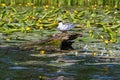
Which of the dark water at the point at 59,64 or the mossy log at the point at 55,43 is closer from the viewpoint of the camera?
the dark water at the point at 59,64

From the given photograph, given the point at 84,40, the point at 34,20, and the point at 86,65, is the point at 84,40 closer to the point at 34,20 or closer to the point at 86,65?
the point at 86,65

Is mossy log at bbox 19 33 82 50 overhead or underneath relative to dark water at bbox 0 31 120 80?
overhead

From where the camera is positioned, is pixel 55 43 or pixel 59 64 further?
pixel 55 43

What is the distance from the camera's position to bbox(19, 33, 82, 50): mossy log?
11664mm

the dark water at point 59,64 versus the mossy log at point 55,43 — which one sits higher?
the mossy log at point 55,43

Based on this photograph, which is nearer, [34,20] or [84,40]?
[84,40]

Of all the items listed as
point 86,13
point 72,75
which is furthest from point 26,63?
point 86,13

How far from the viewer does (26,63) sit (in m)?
10.0

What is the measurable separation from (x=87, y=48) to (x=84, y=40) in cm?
99

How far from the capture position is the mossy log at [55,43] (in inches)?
459

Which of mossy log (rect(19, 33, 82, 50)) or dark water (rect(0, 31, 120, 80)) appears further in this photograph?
mossy log (rect(19, 33, 82, 50))

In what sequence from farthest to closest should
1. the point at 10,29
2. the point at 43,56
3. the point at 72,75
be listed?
the point at 10,29 < the point at 43,56 < the point at 72,75

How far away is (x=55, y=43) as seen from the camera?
1168 cm

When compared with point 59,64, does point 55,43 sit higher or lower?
higher
